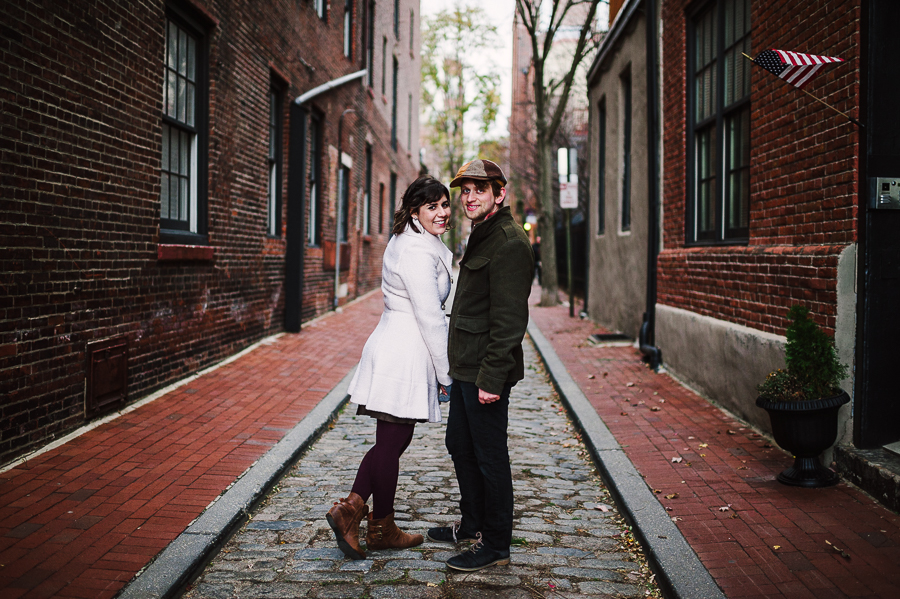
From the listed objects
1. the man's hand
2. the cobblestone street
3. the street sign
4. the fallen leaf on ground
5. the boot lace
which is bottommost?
the cobblestone street

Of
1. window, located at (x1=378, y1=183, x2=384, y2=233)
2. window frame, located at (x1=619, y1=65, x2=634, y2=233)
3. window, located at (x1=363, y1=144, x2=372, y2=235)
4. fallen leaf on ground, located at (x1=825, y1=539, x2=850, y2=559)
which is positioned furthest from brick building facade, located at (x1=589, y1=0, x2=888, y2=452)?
window, located at (x1=378, y1=183, x2=384, y2=233)

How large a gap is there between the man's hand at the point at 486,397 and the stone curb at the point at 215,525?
154 centimetres

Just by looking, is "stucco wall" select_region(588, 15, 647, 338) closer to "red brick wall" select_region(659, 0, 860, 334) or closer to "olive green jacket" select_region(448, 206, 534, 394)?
"red brick wall" select_region(659, 0, 860, 334)

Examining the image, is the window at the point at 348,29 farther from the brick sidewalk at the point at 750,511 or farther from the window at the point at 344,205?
the brick sidewalk at the point at 750,511

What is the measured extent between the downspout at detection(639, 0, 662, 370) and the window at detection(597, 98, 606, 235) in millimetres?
4731

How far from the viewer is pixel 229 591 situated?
334 centimetres

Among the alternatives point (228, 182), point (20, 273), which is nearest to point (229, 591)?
point (20, 273)

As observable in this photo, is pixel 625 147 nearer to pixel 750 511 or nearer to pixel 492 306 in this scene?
pixel 750 511

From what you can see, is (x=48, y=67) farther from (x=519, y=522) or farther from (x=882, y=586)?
(x=882, y=586)

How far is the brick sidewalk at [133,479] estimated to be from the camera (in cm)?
334

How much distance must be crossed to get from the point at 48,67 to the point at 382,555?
13.0 ft

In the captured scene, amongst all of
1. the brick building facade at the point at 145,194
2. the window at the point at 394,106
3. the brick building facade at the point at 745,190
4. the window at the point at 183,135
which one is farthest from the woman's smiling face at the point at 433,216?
the window at the point at 394,106

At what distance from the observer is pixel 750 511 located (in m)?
4.12

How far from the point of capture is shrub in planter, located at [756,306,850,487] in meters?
4.41
